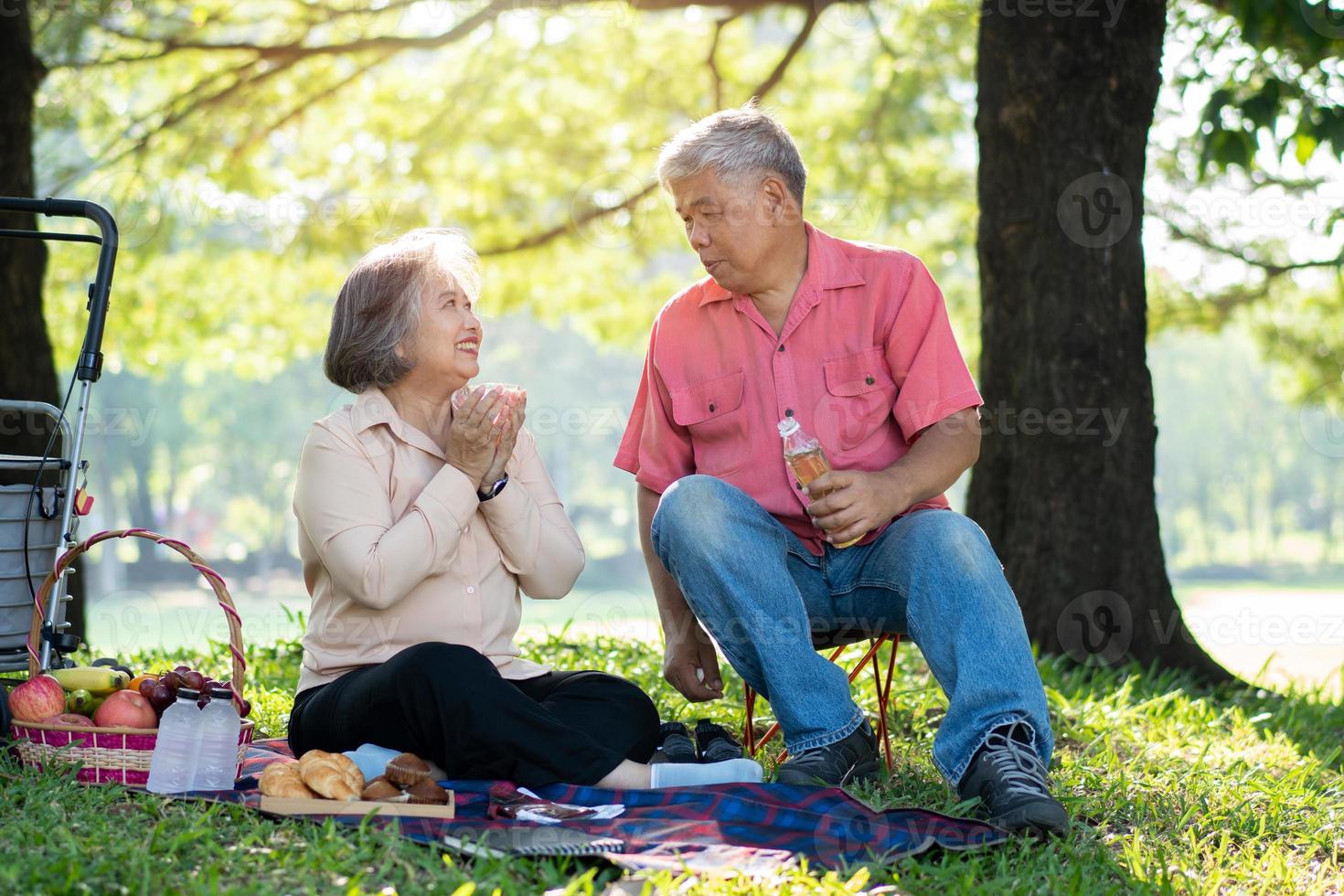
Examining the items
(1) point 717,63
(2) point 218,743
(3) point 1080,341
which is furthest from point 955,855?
(1) point 717,63

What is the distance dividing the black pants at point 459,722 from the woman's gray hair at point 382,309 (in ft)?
2.60

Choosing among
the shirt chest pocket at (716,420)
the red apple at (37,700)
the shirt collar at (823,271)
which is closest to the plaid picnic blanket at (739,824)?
the red apple at (37,700)

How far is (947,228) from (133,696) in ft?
35.2

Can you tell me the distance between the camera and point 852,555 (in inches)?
134

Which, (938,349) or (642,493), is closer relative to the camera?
(938,349)

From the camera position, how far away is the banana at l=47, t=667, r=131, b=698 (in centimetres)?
333

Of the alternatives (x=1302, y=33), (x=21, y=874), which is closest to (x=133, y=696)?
(x=21, y=874)

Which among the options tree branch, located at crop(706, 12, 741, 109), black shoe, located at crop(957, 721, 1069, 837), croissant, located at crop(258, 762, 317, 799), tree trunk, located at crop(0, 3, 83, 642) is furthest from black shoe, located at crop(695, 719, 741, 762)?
tree branch, located at crop(706, 12, 741, 109)

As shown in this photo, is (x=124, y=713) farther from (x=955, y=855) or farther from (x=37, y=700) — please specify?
(x=955, y=855)

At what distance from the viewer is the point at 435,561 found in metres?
3.15

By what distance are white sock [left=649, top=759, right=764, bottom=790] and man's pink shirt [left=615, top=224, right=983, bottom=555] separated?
0.66 metres

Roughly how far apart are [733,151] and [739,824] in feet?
5.91

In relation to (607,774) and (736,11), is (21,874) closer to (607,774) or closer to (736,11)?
(607,774)

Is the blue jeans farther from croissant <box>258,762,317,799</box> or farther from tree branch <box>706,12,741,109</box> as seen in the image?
tree branch <box>706,12,741,109</box>
